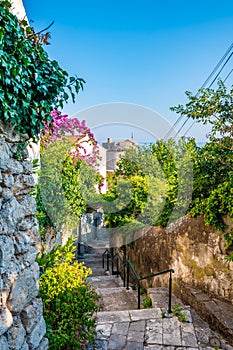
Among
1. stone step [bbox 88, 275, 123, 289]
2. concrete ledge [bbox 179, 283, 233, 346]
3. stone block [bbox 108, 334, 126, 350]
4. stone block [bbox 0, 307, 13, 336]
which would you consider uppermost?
stone block [bbox 0, 307, 13, 336]

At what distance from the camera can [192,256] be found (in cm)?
459

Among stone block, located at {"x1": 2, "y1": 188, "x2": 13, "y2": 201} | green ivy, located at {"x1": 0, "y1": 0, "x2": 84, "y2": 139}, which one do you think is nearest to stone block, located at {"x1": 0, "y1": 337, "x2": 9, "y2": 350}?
stone block, located at {"x1": 2, "y1": 188, "x2": 13, "y2": 201}

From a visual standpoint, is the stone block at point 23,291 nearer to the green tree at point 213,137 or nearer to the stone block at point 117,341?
the stone block at point 117,341

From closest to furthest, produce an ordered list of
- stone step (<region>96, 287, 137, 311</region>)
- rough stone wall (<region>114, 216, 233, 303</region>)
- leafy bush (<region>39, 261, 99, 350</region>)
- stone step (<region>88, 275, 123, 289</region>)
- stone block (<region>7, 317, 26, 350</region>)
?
stone block (<region>7, 317, 26, 350</region>)
leafy bush (<region>39, 261, 99, 350</region>)
rough stone wall (<region>114, 216, 233, 303</region>)
stone step (<region>96, 287, 137, 311</region>)
stone step (<region>88, 275, 123, 289</region>)

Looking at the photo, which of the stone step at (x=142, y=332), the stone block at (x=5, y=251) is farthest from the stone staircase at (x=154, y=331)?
the stone block at (x=5, y=251)

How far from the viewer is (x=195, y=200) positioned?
16.0 ft

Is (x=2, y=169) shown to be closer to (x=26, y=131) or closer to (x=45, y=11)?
(x=26, y=131)

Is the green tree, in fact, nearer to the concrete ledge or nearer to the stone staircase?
the concrete ledge

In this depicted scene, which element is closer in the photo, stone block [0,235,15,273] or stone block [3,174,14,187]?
stone block [0,235,15,273]

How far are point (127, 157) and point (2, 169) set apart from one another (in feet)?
26.1

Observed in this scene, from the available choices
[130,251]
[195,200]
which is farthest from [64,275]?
[130,251]

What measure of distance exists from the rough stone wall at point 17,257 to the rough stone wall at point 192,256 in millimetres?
2852

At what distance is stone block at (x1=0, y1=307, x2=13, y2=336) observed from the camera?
1.62 m

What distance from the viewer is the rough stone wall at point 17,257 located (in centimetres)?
170
